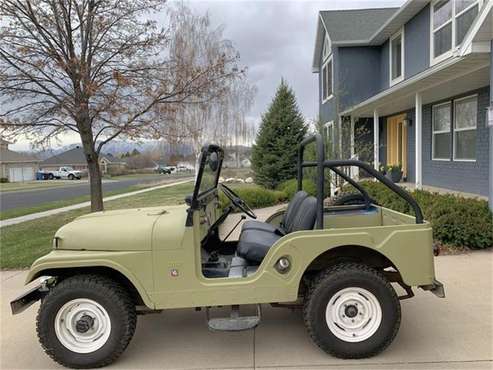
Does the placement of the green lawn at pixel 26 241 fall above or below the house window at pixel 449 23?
below

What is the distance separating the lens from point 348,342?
3391 mm

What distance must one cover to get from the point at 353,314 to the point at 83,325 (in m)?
2.15

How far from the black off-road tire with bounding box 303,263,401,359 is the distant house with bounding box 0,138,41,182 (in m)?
60.6

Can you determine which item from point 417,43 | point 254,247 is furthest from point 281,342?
point 417,43

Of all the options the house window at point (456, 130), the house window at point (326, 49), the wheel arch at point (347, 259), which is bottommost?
the wheel arch at point (347, 259)

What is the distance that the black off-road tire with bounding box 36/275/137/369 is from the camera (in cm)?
339

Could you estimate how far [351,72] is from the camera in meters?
16.6

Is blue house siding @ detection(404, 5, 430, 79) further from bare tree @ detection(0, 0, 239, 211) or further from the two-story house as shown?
bare tree @ detection(0, 0, 239, 211)

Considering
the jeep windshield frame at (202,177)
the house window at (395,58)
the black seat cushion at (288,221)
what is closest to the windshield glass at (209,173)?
the jeep windshield frame at (202,177)

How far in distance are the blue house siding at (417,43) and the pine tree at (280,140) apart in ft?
17.9

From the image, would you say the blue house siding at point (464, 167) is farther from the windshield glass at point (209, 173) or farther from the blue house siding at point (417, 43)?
the windshield glass at point (209, 173)

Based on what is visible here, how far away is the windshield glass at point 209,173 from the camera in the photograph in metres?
3.56

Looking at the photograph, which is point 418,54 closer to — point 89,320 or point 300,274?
point 300,274

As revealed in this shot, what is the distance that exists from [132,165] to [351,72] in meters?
68.9
